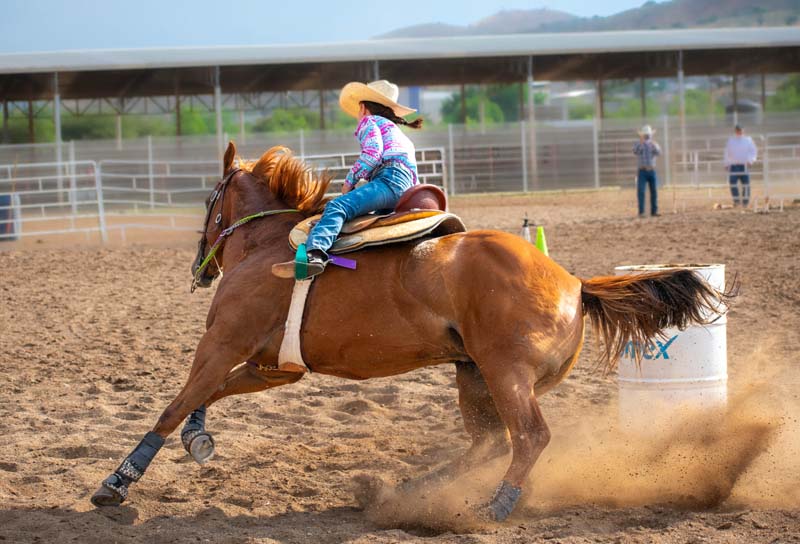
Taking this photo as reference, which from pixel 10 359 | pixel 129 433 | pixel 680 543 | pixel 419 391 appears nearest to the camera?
pixel 680 543

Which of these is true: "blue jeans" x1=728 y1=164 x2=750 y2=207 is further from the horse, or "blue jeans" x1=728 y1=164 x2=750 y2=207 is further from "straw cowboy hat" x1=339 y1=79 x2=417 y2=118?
A: the horse

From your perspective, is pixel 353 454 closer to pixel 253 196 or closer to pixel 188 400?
pixel 188 400

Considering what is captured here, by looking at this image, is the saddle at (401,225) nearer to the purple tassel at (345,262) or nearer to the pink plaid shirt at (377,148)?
the purple tassel at (345,262)

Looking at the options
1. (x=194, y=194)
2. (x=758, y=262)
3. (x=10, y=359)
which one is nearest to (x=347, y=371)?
(x=10, y=359)

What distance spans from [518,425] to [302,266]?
1.26 m

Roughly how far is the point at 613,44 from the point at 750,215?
13285mm

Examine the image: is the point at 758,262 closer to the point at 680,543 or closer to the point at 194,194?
the point at 680,543

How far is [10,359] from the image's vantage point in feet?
26.0

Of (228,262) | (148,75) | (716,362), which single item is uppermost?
(148,75)

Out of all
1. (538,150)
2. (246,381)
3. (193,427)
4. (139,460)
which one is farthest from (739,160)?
(139,460)

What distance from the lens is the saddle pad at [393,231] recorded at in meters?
4.74

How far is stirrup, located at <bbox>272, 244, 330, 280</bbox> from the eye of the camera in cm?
474

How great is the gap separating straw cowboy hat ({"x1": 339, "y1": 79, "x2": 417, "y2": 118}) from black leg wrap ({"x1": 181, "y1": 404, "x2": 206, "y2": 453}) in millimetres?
1742

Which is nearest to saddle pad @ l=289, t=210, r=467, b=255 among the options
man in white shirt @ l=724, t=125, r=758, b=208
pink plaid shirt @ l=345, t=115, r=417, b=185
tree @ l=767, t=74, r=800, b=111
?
pink plaid shirt @ l=345, t=115, r=417, b=185
